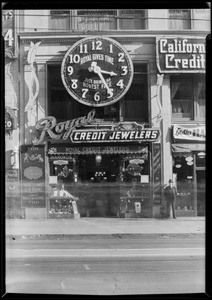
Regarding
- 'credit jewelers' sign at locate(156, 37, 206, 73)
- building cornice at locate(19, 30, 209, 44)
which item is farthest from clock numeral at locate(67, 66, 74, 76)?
'credit jewelers' sign at locate(156, 37, 206, 73)

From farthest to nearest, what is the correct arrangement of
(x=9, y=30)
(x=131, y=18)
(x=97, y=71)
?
(x=97, y=71)
(x=131, y=18)
(x=9, y=30)

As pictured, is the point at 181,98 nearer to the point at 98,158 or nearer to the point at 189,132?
the point at 189,132

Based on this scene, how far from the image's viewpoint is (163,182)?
158cm

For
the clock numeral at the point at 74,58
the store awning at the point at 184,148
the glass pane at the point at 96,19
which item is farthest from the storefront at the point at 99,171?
the glass pane at the point at 96,19

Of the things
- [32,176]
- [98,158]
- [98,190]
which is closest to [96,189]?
[98,190]

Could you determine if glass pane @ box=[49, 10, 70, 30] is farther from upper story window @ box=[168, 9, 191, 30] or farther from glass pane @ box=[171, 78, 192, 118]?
glass pane @ box=[171, 78, 192, 118]

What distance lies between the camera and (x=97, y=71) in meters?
1.44

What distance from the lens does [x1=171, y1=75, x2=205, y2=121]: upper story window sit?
1393 millimetres

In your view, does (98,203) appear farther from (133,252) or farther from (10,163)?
(10,163)

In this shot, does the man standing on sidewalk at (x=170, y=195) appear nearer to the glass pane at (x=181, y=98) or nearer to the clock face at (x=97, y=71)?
the glass pane at (x=181, y=98)

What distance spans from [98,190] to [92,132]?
234mm

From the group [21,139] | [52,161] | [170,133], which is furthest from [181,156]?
[21,139]

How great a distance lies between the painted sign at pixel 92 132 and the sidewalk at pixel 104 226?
0.32 m

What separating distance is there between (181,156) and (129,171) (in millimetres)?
228
